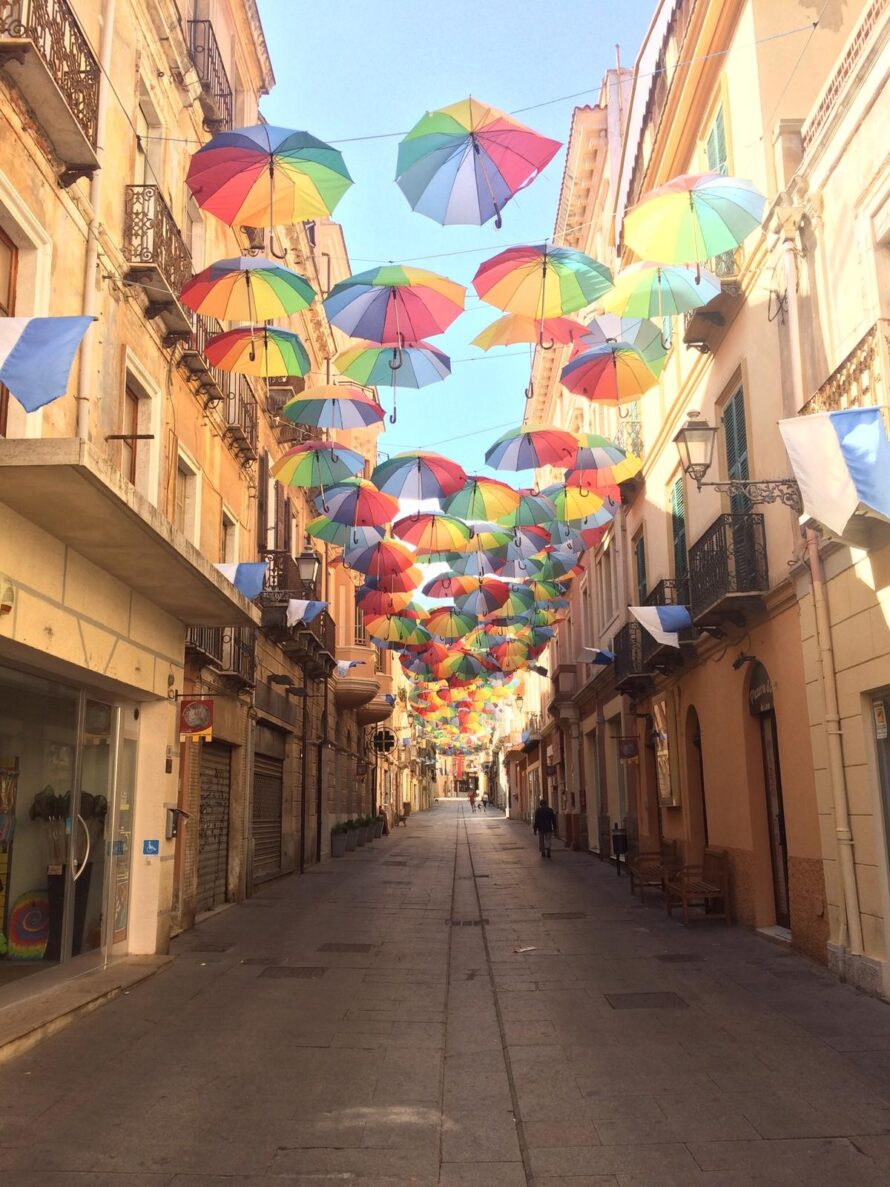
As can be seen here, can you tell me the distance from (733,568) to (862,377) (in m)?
4.27

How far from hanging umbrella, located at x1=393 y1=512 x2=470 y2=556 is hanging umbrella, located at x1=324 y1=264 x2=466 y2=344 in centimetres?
606

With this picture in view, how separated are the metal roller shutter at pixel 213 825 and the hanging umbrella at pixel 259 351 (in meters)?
6.27

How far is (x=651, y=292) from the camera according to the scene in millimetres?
10250

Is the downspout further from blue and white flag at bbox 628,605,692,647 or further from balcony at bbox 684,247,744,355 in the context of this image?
blue and white flag at bbox 628,605,692,647

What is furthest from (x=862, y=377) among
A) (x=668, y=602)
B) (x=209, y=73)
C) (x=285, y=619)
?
(x=285, y=619)

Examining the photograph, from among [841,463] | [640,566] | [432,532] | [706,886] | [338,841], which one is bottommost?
[706,886]

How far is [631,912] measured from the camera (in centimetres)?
1488

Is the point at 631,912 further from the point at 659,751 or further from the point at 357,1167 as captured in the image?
the point at 357,1167

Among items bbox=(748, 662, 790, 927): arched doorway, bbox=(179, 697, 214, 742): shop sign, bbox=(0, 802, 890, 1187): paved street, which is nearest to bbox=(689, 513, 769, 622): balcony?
bbox=(748, 662, 790, 927): arched doorway

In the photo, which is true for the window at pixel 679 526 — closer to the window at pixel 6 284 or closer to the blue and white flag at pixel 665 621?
the blue and white flag at pixel 665 621

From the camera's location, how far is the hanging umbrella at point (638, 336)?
39.5 feet

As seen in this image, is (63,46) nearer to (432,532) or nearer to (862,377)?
(862,377)

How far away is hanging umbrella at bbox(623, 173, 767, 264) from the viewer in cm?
890

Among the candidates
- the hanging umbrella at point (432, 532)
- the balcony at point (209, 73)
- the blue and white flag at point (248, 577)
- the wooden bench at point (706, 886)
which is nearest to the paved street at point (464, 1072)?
the wooden bench at point (706, 886)
